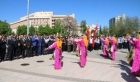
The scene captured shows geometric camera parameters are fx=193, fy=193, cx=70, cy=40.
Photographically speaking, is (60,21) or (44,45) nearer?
(44,45)

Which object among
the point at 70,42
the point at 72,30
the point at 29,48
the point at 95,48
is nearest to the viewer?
the point at 29,48

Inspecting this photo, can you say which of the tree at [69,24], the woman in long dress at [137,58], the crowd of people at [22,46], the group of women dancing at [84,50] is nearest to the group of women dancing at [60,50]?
the group of women dancing at [84,50]

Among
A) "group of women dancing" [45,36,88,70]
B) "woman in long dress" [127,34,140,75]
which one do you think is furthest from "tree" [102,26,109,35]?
"woman in long dress" [127,34,140,75]

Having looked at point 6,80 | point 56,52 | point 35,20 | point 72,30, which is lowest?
point 6,80

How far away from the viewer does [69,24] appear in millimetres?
86062

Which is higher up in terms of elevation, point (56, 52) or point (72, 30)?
point (72, 30)

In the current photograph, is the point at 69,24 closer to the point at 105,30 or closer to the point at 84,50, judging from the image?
the point at 105,30

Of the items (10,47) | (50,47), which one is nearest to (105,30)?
(10,47)

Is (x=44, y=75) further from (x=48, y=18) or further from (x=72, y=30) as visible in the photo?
(x=48, y=18)

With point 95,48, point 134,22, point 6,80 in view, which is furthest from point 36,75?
point 134,22

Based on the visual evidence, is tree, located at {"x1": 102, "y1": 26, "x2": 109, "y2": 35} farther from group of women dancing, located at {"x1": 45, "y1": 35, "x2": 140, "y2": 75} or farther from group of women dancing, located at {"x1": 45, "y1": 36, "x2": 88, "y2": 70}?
group of women dancing, located at {"x1": 45, "y1": 36, "x2": 88, "y2": 70}

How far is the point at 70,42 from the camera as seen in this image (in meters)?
20.7

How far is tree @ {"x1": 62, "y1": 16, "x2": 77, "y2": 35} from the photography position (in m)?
85.6

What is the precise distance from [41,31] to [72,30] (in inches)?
669
